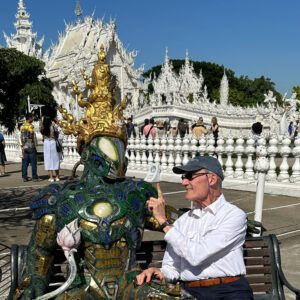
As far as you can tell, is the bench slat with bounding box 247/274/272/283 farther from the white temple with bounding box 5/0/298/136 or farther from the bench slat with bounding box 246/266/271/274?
the white temple with bounding box 5/0/298/136

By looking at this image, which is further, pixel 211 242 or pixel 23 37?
pixel 23 37

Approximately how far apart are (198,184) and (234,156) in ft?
35.4

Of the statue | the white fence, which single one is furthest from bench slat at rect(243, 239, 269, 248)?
the white fence

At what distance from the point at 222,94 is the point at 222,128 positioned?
58.2 ft

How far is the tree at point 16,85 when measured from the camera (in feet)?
83.9

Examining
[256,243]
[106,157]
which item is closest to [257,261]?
[256,243]

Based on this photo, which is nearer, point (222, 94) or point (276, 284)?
point (276, 284)

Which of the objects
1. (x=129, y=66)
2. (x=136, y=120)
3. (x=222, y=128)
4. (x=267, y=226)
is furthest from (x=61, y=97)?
(x=267, y=226)

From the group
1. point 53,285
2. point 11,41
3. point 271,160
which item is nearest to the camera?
point 53,285

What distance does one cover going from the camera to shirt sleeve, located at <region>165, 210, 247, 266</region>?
2553 millimetres

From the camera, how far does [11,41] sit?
54.8m

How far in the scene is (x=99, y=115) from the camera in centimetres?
313

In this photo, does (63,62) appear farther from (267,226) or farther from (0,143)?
(267,226)

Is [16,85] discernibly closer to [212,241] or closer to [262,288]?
[262,288]
